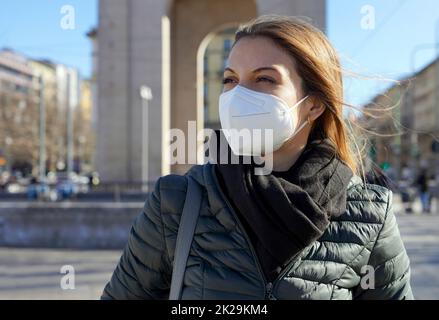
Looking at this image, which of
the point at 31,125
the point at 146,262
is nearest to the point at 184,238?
the point at 146,262

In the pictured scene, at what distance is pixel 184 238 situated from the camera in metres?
1.72

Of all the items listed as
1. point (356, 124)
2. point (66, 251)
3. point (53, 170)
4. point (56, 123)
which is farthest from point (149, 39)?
point (53, 170)

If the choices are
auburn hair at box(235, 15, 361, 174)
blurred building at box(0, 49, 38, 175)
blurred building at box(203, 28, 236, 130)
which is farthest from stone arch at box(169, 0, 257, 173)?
blurred building at box(203, 28, 236, 130)

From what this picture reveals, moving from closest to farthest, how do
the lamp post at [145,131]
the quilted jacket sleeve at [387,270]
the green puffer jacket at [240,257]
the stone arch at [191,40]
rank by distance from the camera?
the green puffer jacket at [240,257]
the quilted jacket sleeve at [387,270]
the lamp post at [145,131]
the stone arch at [191,40]

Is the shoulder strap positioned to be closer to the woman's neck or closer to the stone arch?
the woman's neck

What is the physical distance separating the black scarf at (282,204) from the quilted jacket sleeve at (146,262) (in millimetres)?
282

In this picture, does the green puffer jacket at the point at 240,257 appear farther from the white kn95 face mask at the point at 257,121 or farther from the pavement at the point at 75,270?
the pavement at the point at 75,270

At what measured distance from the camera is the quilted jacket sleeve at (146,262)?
178cm

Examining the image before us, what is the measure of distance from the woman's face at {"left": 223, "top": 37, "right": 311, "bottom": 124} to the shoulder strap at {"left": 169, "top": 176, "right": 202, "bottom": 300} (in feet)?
1.61

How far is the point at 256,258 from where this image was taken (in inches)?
67.2

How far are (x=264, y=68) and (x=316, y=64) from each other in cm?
22

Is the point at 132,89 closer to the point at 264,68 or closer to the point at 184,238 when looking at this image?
the point at 264,68

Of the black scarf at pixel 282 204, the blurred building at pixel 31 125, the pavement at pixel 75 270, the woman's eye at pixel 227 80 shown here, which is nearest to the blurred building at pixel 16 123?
the blurred building at pixel 31 125
